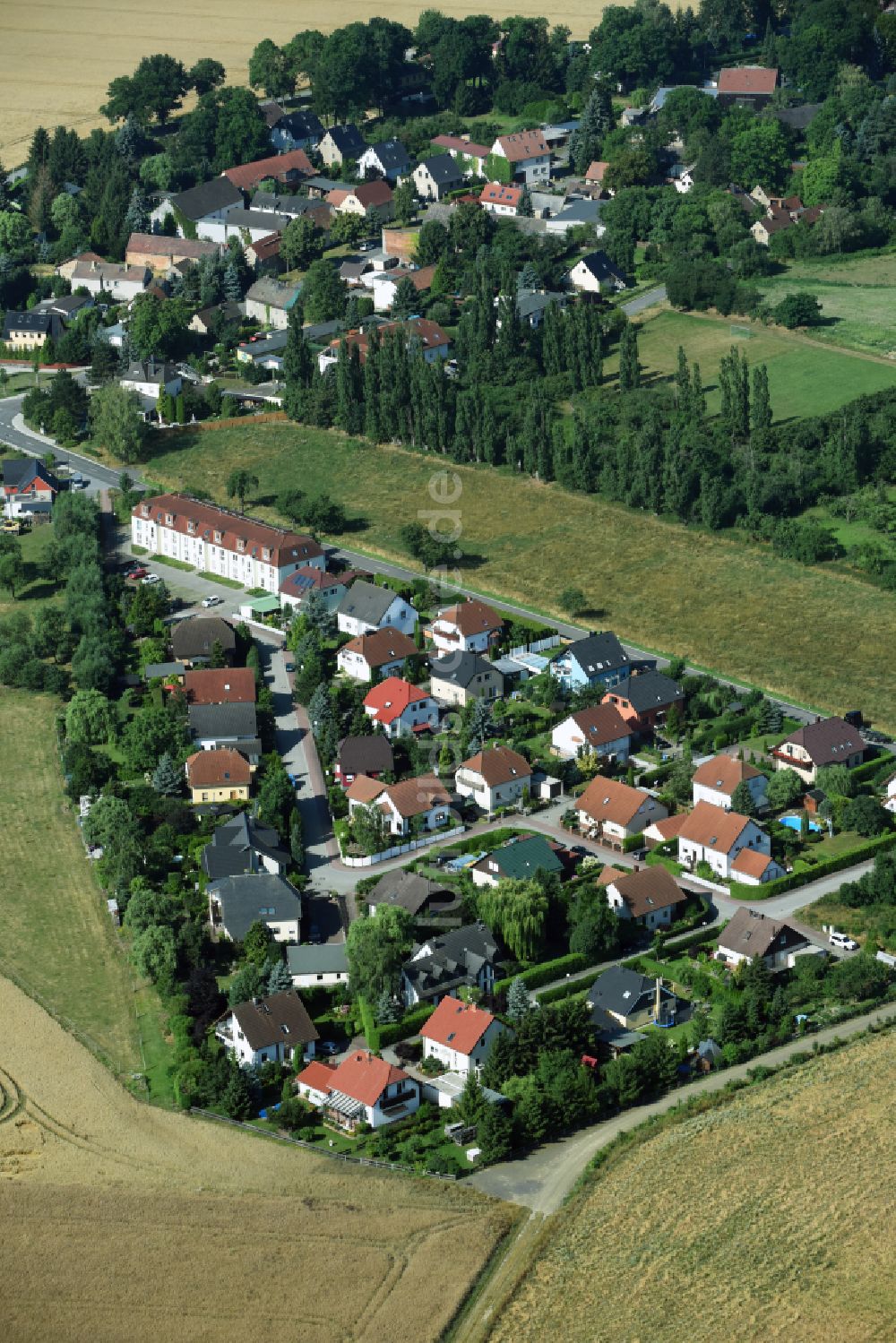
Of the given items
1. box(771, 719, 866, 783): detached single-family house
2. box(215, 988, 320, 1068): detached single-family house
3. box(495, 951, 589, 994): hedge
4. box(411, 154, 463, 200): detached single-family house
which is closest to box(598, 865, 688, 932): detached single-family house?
box(495, 951, 589, 994): hedge

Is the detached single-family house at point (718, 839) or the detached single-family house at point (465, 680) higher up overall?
the detached single-family house at point (465, 680)

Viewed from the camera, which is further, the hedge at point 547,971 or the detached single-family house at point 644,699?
the detached single-family house at point 644,699

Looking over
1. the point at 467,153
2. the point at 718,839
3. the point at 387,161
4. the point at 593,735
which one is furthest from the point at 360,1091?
the point at 467,153

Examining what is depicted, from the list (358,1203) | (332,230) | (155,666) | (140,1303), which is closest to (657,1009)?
(358,1203)

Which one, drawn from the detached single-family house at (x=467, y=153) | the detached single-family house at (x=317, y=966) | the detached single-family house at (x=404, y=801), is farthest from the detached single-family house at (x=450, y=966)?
the detached single-family house at (x=467, y=153)

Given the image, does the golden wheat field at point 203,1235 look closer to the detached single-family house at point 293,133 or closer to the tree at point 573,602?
the tree at point 573,602

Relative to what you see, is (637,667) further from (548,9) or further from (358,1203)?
(548,9)

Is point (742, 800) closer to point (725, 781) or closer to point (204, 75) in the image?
point (725, 781)
